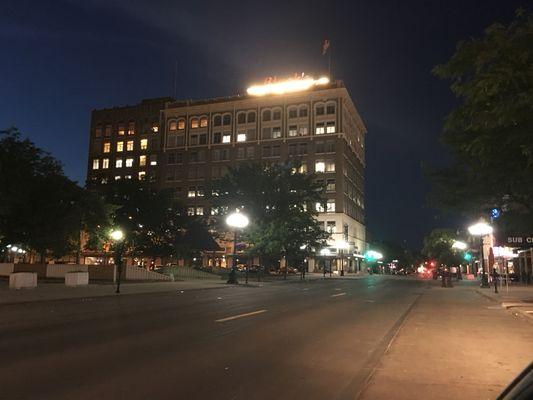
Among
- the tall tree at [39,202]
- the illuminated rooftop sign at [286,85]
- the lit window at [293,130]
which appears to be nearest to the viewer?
the tall tree at [39,202]

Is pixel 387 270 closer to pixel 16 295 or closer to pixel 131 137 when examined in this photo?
pixel 131 137

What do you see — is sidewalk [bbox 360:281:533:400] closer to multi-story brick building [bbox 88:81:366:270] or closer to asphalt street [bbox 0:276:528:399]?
asphalt street [bbox 0:276:528:399]

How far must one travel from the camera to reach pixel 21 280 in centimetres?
2769

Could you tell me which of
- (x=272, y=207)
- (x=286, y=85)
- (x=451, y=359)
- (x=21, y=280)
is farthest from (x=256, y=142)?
(x=451, y=359)

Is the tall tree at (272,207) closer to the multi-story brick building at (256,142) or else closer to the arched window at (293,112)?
the multi-story brick building at (256,142)

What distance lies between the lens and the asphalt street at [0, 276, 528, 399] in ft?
22.7

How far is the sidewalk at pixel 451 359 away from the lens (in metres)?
6.92

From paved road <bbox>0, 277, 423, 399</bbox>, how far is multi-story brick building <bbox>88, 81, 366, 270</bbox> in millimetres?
83774

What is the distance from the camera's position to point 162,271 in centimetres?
4916

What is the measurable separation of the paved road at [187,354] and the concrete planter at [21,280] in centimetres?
1176

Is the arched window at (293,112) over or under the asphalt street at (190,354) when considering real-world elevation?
over

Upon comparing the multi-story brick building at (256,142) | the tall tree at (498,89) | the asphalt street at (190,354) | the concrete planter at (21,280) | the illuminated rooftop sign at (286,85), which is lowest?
the asphalt street at (190,354)

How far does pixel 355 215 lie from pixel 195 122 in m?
42.8

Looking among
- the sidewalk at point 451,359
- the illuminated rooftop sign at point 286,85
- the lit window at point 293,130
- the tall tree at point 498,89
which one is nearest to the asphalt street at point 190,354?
the sidewalk at point 451,359
